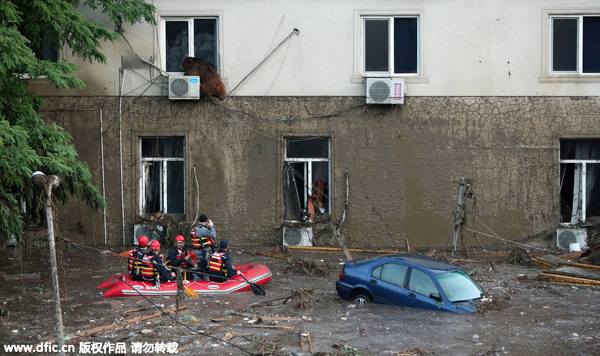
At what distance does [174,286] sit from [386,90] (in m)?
8.24

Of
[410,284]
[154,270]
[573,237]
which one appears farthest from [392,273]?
[573,237]

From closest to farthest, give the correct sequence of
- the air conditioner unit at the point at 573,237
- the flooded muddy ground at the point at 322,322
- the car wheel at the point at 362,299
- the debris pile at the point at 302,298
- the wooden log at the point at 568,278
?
the flooded muddy ground at the point at 322,322 → the debris pile at the point at 302,298 → the car wheel at the point at 362,299 → the wooden log at the point at 568,278 → the air conditioner unit at the point at 573,237

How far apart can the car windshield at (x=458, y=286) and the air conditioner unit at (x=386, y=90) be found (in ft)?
23.5

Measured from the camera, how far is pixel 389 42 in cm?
1820

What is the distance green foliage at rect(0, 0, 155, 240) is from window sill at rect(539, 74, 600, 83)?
11.7 m

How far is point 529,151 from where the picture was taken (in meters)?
17.9

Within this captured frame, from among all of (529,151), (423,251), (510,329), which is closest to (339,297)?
(510,329)

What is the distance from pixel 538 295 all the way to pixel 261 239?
26.1 ft

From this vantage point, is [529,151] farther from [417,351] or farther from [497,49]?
[417,351]

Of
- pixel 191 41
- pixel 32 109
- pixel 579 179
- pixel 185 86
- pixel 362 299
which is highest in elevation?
pixel 191 41

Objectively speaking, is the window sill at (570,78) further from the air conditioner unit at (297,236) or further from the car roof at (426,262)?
the car roof at (426,262)

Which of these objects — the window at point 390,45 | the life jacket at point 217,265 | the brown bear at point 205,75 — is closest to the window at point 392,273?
the life jacket at point 217,265

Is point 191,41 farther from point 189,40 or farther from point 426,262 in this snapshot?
point 426,262

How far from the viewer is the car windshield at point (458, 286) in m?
11.1
